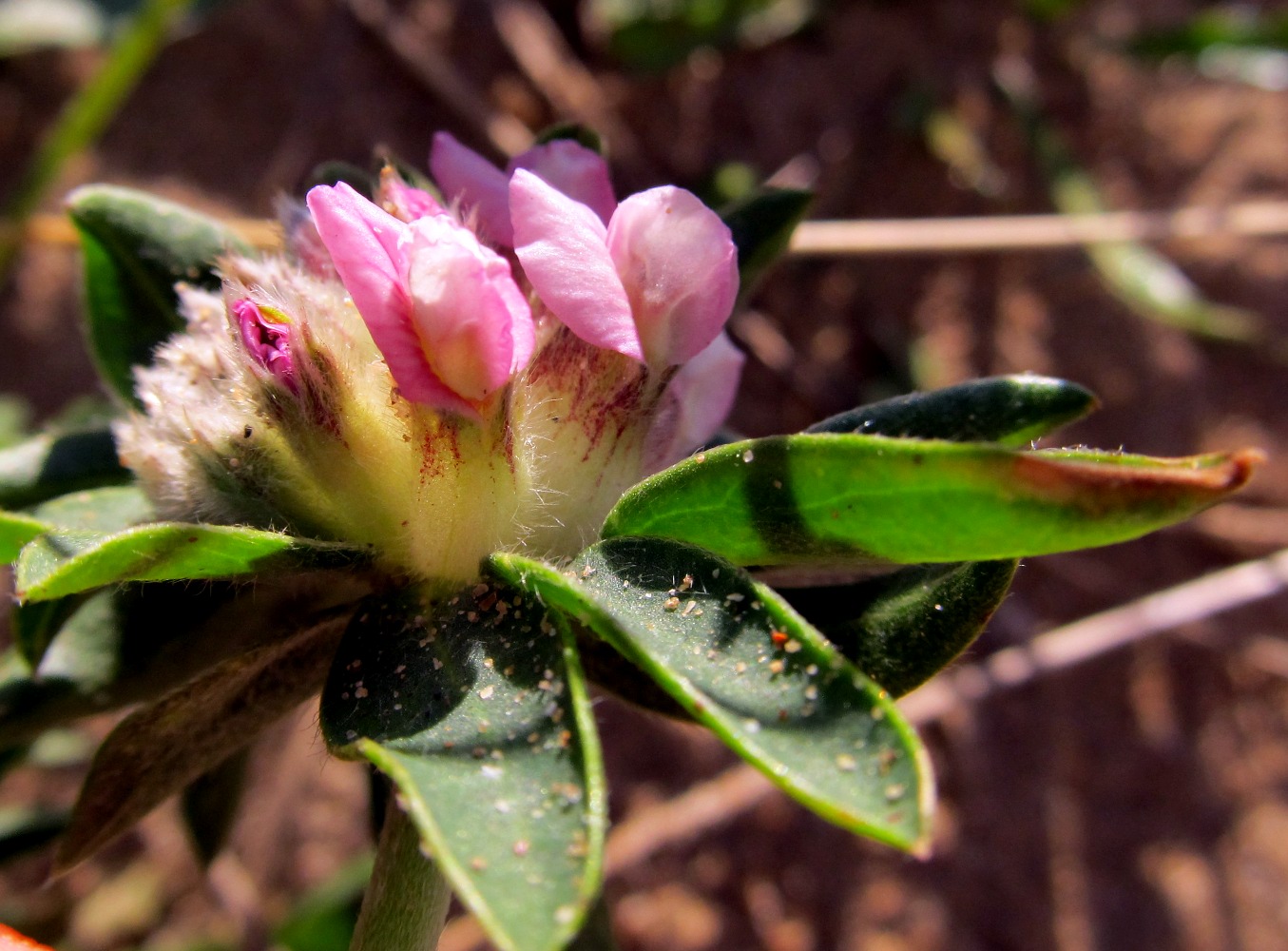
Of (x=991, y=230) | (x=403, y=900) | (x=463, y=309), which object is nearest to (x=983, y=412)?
(x=463, y=309)

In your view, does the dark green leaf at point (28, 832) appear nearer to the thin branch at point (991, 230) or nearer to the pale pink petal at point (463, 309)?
the thin branch at point (991, 230)

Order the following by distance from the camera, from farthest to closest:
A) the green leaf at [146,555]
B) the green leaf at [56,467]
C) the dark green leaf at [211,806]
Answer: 1. the dark green leaf at [211,806]
2. the green leaf at [56,467]
3. the green leaf at [146,555]

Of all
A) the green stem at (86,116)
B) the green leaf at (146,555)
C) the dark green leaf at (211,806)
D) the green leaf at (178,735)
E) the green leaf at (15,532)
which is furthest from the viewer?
the green stem at (86,116)

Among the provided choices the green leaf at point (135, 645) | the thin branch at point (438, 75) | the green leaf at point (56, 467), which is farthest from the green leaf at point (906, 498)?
the thin branch at point (438, 75)

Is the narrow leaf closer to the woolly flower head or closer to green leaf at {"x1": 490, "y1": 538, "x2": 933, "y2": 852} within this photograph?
the woolly flower head

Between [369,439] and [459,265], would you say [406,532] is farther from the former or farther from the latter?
[459,265]

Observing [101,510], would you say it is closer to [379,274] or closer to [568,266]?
[379,274]
